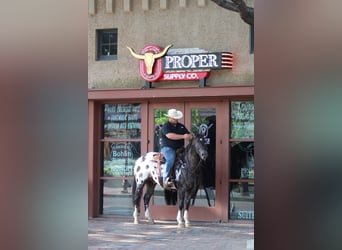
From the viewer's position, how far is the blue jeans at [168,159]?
32.3ft

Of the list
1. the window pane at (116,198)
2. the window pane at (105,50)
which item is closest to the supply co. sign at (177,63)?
the window pane at (105,50)

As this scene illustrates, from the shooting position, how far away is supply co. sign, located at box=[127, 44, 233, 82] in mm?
10234

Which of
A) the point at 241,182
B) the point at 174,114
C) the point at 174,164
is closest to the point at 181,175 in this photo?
the point at 174,164

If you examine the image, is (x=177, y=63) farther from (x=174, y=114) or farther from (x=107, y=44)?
(x=107, y=44)

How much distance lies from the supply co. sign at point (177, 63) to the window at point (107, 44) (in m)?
0.61

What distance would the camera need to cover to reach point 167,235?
923 cm

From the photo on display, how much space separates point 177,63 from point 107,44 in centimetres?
193

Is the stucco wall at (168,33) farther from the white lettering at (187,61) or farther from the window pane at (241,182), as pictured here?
the window pane at (241,182)
